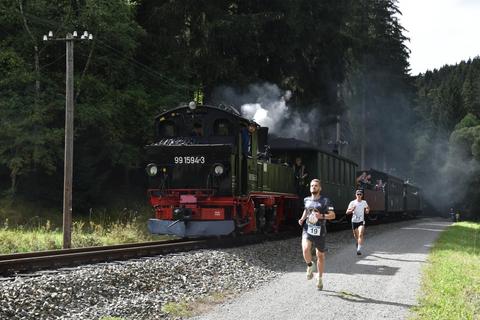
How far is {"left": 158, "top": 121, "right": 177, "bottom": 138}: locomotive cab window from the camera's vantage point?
657 inches

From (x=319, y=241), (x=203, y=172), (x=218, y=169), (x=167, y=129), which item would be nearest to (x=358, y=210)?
(x=218, y=169)

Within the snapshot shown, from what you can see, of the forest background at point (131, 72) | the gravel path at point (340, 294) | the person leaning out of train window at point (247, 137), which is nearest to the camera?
the gravel path at point (340, 294)

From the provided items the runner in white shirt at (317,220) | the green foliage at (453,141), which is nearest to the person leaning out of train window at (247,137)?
the runner in white shirt at (317,220)

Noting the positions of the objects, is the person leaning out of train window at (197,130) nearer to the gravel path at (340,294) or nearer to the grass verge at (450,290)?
the gravel path at (340,294)

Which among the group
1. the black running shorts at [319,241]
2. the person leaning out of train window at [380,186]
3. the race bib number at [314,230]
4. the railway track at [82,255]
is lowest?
the railway track at [82,255]

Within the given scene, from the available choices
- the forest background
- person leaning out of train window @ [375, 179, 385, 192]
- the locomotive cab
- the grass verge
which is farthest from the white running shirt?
person leaning out of train window @ [375, 179, 385, 192]

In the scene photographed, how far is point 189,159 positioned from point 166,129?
5.04 ft

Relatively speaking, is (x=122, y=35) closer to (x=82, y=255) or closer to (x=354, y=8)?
(x=354, y=8)

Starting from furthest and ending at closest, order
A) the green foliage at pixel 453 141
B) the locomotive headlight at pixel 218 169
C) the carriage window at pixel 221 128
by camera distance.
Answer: the green foliage at pixel 453 141 → the carriage window at pixel 221 128 → the locomotive headlight at pixel 218 169

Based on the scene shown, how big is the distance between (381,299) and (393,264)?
454 cm

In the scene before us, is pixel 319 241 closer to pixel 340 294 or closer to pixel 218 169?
pixel 340 294

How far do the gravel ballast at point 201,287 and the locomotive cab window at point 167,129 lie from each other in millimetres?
4233

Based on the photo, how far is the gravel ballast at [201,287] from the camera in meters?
7.77

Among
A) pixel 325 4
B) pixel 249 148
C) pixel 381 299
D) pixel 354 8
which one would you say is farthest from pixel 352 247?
pixel 354 8
